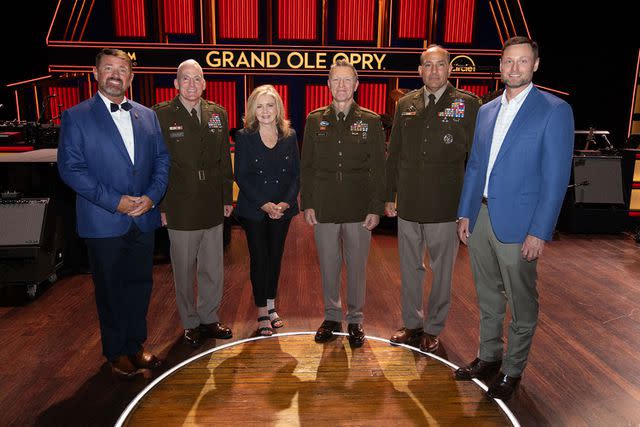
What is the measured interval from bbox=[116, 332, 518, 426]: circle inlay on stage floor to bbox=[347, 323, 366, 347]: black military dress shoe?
2.0 inches

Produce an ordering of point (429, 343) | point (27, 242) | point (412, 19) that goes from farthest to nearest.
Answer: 1. point (412, 19)
2. point (27, 242)
3. point (429, 343)

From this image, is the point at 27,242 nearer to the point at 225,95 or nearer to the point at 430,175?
the point at 430,175

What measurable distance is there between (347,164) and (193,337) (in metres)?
1.47

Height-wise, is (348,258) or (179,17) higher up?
(179,17)

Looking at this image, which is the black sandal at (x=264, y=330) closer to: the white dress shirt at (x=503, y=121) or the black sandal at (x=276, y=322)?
the black sandal at (x=276, y=322)

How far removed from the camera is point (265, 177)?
9.68ft

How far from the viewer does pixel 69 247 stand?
421 cm

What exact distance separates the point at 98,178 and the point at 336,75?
143 centimetres

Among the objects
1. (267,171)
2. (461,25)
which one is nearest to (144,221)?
(267,171)

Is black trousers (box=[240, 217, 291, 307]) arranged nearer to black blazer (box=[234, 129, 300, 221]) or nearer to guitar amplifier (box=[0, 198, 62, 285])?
black blazer (box=[234, 129, 300, 221])

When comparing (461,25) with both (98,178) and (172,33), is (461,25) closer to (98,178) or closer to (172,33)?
(172,33)

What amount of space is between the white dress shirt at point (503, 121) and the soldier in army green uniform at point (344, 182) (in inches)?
28.4

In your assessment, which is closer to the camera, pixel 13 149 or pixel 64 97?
pixel 13 149

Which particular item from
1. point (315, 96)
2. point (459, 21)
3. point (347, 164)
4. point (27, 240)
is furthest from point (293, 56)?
point (347, 164)
